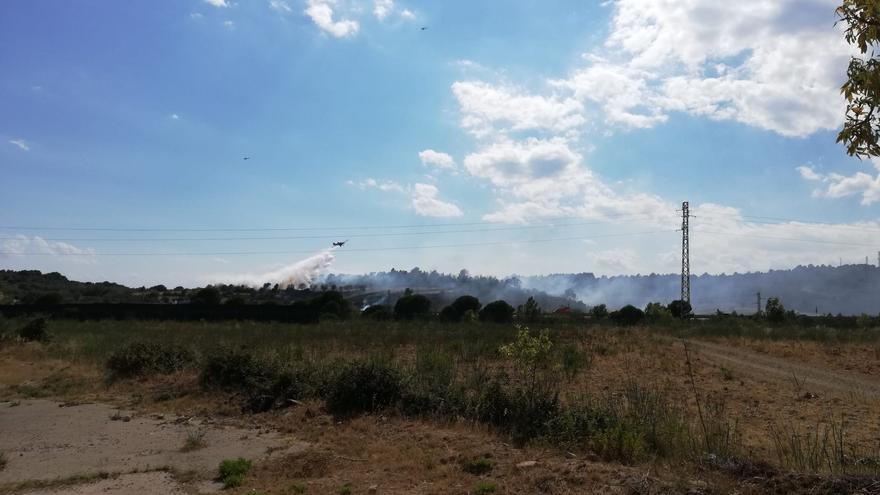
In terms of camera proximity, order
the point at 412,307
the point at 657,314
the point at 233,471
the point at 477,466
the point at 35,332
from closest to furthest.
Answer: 1. the point at 477,466
2. the point at 233,471
3. the point at 35,332
4. the point at 657,314
5. the point at 412,307

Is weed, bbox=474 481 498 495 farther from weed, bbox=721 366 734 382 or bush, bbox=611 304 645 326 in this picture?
bush, bbox=611 304 645 326

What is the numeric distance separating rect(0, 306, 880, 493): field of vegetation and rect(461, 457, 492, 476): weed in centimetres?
3

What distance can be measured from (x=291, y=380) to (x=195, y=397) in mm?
2692

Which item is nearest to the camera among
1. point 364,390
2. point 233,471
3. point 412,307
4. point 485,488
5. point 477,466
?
point 485,488

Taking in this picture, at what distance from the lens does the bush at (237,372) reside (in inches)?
518

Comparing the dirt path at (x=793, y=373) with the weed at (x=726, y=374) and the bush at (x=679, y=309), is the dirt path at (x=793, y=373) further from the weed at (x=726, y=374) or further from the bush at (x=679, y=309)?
the bush at (x=679, y=309)

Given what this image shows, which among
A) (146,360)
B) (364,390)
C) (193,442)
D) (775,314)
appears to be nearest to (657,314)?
(775,314)

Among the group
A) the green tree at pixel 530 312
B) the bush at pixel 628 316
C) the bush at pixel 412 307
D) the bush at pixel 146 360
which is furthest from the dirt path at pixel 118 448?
the bush at pixel 412 307

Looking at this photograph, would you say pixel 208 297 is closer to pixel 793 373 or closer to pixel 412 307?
pixel 412 307

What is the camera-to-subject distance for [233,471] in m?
7.53

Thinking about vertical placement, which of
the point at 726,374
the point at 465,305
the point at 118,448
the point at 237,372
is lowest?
the point at 118,448

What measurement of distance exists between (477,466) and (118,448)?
5.87 m

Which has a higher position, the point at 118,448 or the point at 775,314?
the point at 775,314

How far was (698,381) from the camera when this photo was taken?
604 inches
